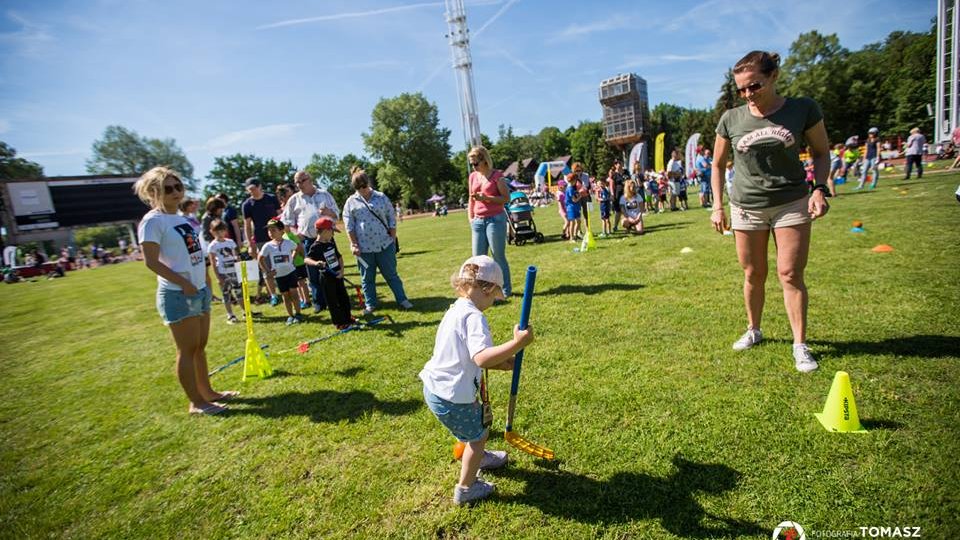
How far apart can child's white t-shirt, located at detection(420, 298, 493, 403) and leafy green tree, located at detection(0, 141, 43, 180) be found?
90.0 metres

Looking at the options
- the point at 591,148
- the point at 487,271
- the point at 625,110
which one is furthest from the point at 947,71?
the point at 591,148

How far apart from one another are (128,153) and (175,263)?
99.9 metres

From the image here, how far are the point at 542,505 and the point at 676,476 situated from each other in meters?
0.88

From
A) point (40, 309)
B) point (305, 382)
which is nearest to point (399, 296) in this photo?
point (305, 382)

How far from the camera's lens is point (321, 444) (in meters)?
3.45

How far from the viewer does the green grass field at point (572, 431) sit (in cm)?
238

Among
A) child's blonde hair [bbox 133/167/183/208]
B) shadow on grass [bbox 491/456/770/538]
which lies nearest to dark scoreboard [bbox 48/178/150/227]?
child's blonde hair [bbox 133/167/183/208]

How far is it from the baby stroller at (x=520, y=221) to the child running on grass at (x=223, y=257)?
7377mm

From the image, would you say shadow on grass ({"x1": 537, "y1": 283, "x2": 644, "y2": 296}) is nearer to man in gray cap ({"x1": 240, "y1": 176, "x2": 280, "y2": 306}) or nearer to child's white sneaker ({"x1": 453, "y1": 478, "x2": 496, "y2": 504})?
child's white sneaker ({"x1": 453, "y1": 478, "x2": 496, "y2": 504})

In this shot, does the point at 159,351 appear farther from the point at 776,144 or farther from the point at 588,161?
the point at 588,161

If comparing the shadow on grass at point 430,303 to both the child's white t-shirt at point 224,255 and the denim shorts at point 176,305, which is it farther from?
the child's white t-shirt at point 224,255

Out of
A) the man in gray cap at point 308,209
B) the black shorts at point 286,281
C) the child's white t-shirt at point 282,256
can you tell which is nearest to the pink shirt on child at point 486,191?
the man in gray cap at point 308,209

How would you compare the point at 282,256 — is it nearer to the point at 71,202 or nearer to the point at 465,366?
the point at 465,366

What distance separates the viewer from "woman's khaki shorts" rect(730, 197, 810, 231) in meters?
3.43
